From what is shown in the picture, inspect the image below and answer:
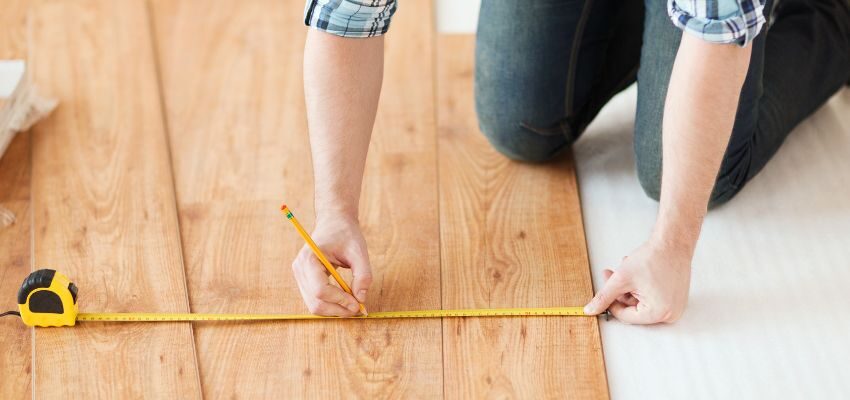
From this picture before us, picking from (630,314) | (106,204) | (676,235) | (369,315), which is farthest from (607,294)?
(106,204)

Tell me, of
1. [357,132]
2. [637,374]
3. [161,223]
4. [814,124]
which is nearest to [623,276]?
[637,374]

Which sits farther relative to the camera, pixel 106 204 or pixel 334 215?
pixel 106 204

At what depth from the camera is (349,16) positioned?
1541 millimetres

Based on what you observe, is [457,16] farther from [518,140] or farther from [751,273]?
[751,273]

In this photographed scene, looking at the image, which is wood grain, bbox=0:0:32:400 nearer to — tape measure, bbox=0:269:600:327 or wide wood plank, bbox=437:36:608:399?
tape measure, bbox=0:269:600:327

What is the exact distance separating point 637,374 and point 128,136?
1334 millimetres

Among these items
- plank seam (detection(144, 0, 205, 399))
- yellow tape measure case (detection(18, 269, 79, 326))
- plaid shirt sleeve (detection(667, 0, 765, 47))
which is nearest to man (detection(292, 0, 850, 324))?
plaid shirt sleeve (detection(667, 0, 765, 47))

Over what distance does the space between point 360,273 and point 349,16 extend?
0.47 m

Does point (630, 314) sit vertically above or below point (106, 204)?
below

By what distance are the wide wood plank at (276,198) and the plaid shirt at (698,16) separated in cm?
54

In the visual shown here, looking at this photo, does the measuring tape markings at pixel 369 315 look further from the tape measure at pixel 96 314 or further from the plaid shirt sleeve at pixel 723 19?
the plaid shirt sleeve at pixel 723 19

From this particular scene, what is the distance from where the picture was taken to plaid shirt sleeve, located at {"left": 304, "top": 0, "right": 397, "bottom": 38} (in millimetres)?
1529

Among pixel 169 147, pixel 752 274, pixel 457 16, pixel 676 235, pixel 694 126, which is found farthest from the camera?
pixel 457 16

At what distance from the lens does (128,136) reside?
2.21 meters
